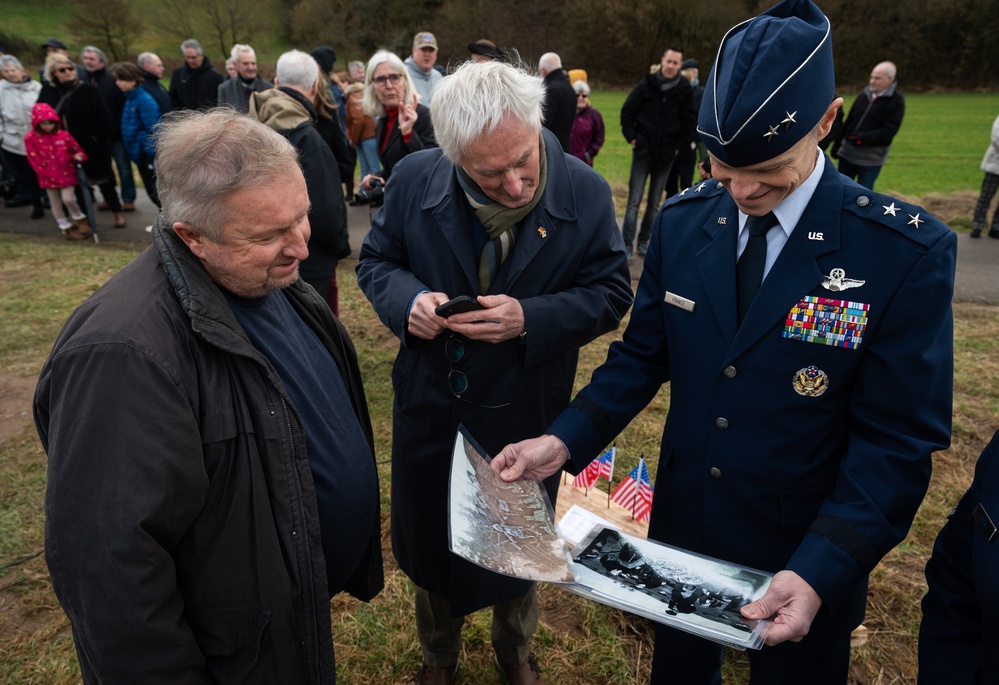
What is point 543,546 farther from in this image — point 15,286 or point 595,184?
point 15,286

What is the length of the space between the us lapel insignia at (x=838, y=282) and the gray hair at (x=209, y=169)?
53.4 inches

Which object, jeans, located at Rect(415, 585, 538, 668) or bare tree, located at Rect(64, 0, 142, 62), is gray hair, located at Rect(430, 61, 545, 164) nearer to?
jeans, located at Rect(415, 585, 538, 668)

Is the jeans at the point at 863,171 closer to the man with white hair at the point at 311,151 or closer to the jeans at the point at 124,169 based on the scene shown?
the man with white hair at the point at 311,151

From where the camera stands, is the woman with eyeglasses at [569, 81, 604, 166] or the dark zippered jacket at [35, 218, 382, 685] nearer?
the dark zippered jacket at [35, 218, 382, 685]

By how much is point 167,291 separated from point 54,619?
2.44 m

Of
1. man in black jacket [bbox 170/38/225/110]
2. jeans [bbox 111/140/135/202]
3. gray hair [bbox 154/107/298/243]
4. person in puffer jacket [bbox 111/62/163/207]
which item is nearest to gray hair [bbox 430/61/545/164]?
gray hair [bbox 154/107/298/243]

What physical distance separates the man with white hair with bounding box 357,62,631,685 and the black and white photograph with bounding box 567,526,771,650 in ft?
2.22

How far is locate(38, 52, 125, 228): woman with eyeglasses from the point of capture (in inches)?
335

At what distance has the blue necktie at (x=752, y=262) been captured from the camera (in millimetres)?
1735

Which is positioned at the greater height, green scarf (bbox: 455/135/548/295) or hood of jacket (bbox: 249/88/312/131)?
hood of jacket (bbox: 249/88/312/131)

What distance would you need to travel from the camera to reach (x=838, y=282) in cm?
163

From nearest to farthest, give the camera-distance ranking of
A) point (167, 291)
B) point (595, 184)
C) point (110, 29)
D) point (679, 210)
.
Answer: point (167, 291) < point (679, 210) < point (595, 184) < point (110, 29)

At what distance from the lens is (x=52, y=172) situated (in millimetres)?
8336

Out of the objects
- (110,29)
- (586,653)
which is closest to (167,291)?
(586,653)
